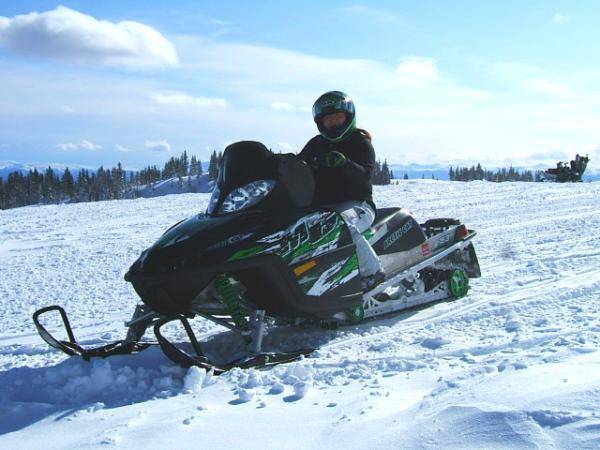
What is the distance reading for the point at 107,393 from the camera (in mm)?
3410

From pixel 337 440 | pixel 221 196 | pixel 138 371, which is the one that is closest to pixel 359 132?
pixel 221 196

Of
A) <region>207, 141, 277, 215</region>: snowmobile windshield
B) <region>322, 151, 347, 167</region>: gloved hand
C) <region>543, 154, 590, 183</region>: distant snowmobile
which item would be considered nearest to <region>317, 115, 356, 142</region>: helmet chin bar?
<region>322, 151, 347, 167</region>: gloved hand

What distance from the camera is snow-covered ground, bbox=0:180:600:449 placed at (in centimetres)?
252

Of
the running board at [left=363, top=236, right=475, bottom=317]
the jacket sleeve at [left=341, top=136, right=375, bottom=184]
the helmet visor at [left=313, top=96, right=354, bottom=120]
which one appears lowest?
the running board at [left=363, top=236, right=475, bottom=317]

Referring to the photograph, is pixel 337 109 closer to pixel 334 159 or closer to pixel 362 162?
pixel 362 162

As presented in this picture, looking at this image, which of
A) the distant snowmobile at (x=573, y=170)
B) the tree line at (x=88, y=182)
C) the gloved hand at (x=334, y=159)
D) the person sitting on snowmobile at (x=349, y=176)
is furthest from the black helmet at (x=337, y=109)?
the tree line at (x=88, y=182)

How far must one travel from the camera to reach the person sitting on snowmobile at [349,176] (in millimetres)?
4828

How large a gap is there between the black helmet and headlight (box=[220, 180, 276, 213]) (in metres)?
1.16

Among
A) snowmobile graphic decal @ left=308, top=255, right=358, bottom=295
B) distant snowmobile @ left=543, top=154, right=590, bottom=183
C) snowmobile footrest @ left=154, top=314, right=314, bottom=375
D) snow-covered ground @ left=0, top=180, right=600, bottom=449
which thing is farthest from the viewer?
distant snowmobile @ left=543, top=154, right=590, bottom=183

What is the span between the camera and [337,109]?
5.01 metres

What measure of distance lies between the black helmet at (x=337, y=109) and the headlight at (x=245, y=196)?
1.16 m

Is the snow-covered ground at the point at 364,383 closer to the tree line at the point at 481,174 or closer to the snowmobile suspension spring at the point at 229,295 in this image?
the snowmobile suspension spring at the point at 229,295

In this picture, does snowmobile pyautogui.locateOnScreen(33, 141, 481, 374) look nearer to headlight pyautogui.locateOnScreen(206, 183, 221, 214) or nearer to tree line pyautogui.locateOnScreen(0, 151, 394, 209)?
headlight pyautogui.locateOnScreen(206, 183, 221, 214)

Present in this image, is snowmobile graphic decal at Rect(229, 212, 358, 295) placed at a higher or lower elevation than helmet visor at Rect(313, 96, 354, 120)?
lower
